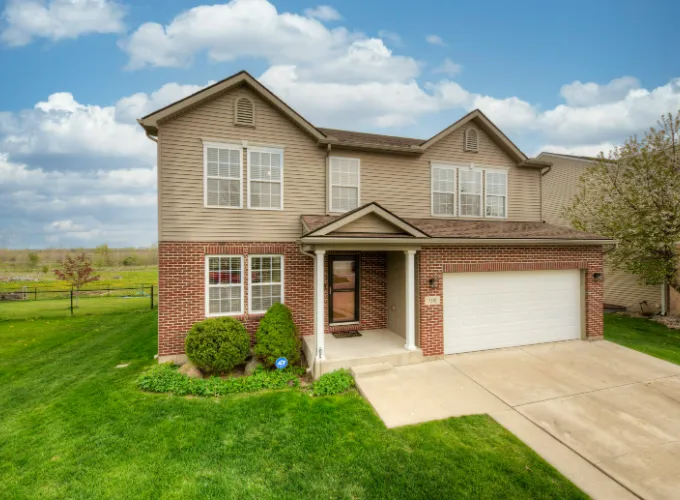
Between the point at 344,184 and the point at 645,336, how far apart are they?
1129 centimetres

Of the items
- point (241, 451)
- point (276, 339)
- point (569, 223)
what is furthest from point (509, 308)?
point (569, 223)

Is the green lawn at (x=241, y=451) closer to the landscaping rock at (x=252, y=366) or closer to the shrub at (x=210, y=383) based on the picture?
the shrub at (x=210, y=383)

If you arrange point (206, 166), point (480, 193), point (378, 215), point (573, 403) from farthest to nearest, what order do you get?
1. point (480, 193)
2. point (206, 166)
3. point (378, 215)
4. point (573, 403)

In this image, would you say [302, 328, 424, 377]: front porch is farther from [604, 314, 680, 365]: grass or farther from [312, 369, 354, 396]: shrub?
[604, 314, 680, 365]: grass

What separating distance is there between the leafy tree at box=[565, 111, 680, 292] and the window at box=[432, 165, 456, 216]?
7.01 meters

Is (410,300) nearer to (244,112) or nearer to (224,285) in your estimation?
(224,285)

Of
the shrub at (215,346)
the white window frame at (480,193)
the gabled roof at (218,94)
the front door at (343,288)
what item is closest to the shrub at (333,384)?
the shrub at (215,346)

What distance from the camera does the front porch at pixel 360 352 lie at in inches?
271

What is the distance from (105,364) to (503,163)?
14.1 m

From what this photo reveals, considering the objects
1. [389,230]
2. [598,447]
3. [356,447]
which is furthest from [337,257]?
[598,447]

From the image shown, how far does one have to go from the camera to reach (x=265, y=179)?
8602 mm

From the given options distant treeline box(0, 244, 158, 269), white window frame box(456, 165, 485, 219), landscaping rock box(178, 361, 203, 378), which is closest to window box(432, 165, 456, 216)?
white window frame box(456, 165, 485, 219)

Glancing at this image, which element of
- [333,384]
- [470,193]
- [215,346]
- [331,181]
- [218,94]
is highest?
[218,94]

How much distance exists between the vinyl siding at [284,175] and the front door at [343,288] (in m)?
1.60
